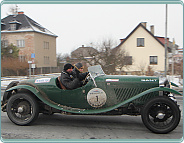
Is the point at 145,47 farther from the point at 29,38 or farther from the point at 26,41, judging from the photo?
the point at 26,41

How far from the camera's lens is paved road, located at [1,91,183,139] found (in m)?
3.97

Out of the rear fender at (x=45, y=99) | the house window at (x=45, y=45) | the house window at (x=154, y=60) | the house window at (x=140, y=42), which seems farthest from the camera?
the house window at (x=45, y=45)

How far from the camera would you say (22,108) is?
461 centimetres

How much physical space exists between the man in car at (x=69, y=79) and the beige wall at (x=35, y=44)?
26.6 meters

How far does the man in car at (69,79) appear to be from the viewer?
465cm

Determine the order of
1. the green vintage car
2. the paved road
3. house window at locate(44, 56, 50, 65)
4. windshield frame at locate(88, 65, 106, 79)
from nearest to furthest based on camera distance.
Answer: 1. the paved road
2. the green vintage car
3. windshield frame at locate(88, 65, 106, 79)
4. house window at locate(44, 56, 50, 65)

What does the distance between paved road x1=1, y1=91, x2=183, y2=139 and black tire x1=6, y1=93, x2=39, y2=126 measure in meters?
0.17

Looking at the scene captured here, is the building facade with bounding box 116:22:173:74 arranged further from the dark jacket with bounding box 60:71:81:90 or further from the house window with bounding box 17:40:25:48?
the dark jacket with bounding box 60:71:81:90

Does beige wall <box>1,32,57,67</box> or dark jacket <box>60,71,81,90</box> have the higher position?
beige wall <box>1,32,57,67</box>

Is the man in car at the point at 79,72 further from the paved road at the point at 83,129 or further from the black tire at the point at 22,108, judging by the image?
the black tire at the point at 22,108

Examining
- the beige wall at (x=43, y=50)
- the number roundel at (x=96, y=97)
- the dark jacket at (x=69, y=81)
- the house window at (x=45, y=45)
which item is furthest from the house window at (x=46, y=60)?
the number roundel at (x=96, y=97)

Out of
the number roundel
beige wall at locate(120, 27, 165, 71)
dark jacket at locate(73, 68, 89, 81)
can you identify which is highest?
beige wall at locate(120, 27, 165, 71)

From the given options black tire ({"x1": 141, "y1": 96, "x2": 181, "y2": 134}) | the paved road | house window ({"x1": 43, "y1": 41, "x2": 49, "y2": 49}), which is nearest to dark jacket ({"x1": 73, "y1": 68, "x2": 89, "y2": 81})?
the paved road

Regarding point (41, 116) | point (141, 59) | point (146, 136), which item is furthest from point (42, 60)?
point (146, 136)
